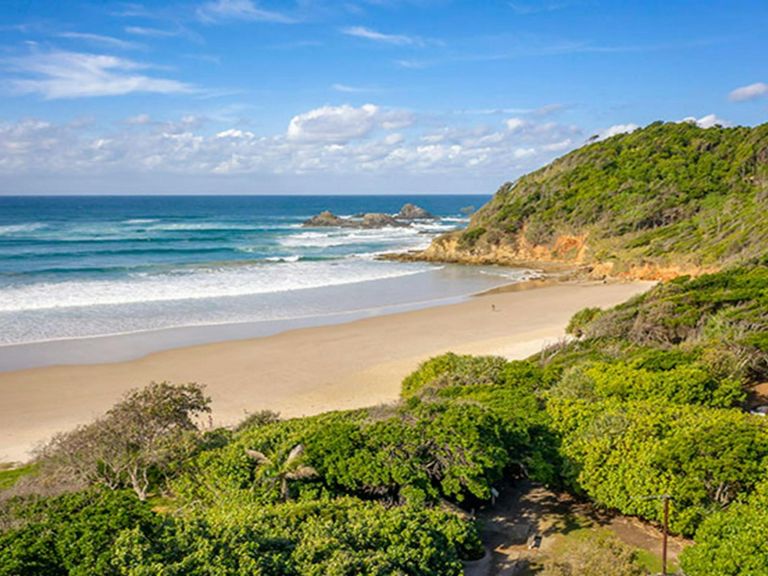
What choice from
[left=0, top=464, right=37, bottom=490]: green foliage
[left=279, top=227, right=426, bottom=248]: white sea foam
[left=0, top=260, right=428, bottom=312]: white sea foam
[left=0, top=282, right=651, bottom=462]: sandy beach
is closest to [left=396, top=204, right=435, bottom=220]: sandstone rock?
[left=279, top=227, right=426, bottom=248]: white sea foam

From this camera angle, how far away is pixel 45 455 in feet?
40.5

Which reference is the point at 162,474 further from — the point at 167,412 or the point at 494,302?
the point at 494,302

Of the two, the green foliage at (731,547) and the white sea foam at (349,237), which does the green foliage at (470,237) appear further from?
the green foliage at (731,547)

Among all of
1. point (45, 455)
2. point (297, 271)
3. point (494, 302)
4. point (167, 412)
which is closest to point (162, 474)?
point (167, 412)

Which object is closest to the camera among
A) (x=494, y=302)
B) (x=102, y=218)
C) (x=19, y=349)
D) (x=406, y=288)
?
(x=19, y=349)

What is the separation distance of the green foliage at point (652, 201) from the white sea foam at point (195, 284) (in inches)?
463

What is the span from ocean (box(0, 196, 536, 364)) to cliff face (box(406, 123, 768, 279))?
5821 mm

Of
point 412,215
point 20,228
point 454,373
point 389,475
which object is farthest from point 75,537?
point 412,215

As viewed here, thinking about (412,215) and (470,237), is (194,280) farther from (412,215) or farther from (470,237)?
(412,215)

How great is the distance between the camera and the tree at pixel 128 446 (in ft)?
39.0

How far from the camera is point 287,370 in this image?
22406mm

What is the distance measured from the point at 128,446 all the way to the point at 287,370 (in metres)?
10.2

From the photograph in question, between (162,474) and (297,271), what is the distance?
34.1m

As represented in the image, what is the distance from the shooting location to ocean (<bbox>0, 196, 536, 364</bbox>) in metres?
30.5
